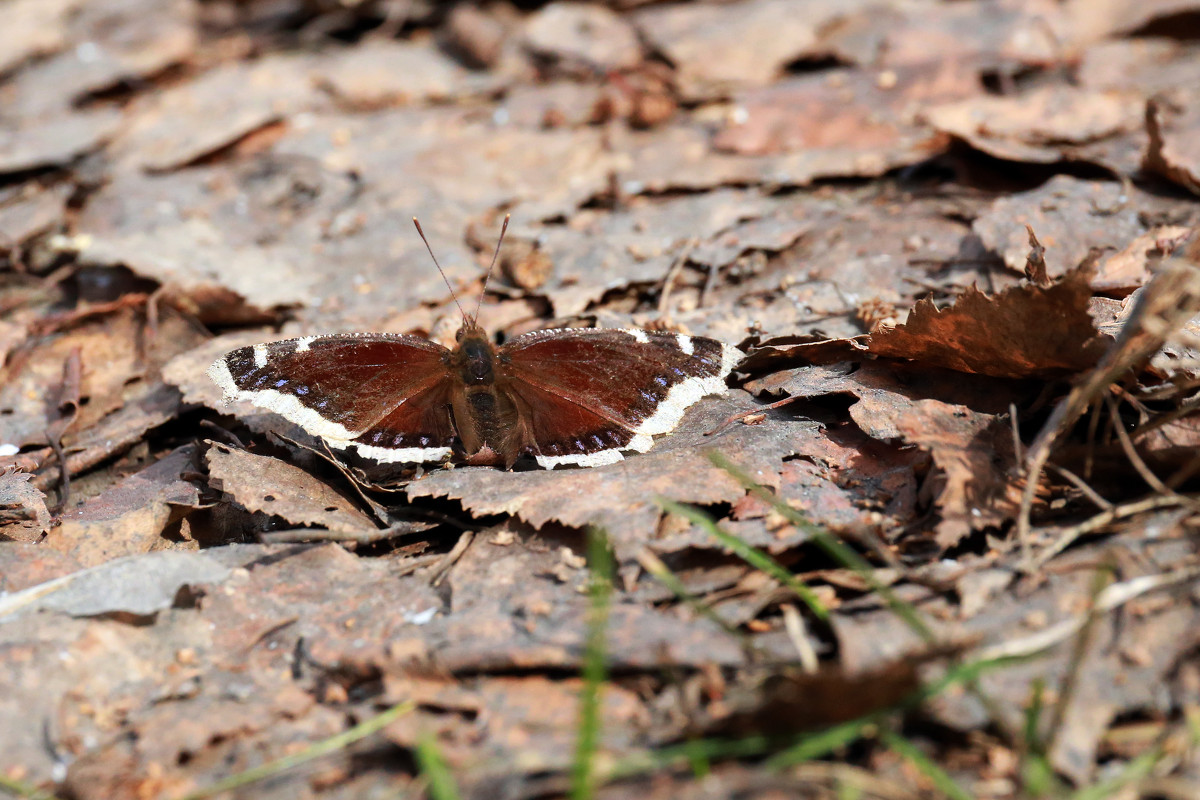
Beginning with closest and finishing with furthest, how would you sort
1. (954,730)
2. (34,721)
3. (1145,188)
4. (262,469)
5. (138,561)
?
(954,730) < (34,721) < (138,561) < (262,469) < (1145,188)

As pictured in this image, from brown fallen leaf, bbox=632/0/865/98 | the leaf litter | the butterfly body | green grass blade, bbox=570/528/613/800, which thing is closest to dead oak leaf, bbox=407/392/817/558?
the leaf litter

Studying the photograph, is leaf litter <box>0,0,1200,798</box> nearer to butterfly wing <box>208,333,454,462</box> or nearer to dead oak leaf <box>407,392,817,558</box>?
dead oak leaf <box>407,392,817,558</box>

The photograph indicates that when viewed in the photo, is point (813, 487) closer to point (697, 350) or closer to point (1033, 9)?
point (697, 350)

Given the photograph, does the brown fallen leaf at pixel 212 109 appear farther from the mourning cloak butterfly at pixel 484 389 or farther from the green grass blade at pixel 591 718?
the green grass blade at pixel 591 718

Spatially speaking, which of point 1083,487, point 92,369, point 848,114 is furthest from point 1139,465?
point 92,369

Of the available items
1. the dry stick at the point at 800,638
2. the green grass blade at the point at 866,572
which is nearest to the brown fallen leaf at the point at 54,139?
the green grass blade at the point at 866,572

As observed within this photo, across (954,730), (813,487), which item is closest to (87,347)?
(813,487)

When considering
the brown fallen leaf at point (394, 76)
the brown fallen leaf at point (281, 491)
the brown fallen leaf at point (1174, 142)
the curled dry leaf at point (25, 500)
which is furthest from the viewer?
the brown fallen leaf at point (394, 76)
